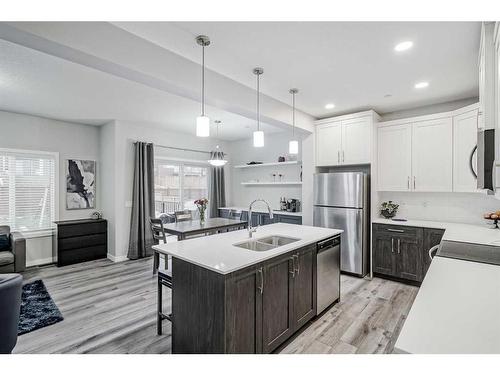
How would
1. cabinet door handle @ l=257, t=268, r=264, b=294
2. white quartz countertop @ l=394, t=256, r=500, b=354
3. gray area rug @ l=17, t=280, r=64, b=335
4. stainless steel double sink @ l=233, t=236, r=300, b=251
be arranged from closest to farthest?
white quartz countertop @ l=394, t=256, r=500, b=354
cabinet door handle @ l=257, t=268, r=264, b=294
stainless steel double sink @ l=233, t=236, r=300, b=251
gray area rug @ l=17, t=280, r=64, b=335

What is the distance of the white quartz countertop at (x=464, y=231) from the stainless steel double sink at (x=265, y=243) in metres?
1.67

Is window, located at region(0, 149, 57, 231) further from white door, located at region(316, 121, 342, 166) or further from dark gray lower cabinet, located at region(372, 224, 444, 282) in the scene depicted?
dark gray lower cabinet, located at region(372, 224, 444, 282)

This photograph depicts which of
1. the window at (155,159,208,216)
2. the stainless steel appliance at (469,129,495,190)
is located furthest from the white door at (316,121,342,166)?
the window at (155,159,208,216)

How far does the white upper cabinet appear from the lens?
4.09m

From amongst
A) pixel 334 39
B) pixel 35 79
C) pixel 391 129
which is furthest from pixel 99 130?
pixel 391 129

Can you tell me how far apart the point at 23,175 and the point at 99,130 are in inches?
60.9

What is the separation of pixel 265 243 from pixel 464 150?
299 centimetres

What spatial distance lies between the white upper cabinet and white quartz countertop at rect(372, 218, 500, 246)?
1.09 m

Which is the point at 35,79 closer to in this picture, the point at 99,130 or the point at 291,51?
the point at 99,130

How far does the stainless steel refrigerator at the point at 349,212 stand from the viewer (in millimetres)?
3955

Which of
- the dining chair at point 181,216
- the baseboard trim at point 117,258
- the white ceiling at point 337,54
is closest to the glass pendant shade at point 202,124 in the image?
the white ceiling at point 337,54

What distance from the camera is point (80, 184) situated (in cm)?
517

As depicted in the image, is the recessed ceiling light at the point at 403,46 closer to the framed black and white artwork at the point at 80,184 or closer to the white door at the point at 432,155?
the white door at the point at 432,155
